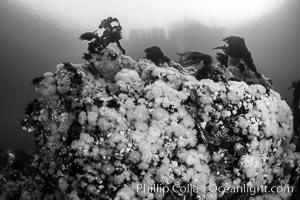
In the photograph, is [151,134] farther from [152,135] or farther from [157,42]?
[157,42]

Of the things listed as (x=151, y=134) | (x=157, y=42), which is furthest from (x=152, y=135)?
(x=157, y=42)

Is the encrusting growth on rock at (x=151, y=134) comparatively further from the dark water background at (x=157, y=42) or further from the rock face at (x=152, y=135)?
the dark water background at (x=157, y=42)

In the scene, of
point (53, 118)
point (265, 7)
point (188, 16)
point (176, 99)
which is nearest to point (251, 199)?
point (176, 99)

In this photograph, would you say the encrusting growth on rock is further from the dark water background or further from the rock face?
the dark water background

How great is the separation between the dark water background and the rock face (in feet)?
103

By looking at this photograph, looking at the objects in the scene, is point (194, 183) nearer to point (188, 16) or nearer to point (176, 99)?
point (176, 99)

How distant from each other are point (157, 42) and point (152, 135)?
39.0 m

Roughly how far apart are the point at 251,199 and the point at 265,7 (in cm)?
3197

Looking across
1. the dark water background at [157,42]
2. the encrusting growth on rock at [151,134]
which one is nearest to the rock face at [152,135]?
the encrusting growth on rock at [151,134]

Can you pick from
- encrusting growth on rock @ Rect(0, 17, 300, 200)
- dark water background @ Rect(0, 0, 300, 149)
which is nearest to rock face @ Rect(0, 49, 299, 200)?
encrusting growth on rock @ Rect(0, 17, 300, 200)

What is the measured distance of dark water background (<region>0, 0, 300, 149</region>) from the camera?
3681 cm

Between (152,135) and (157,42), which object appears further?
(157,42)

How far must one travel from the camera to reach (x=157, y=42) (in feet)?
136

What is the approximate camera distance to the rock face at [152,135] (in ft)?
11.6
